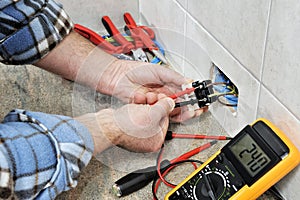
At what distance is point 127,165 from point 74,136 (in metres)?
0.16

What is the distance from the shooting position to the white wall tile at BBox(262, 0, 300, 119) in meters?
0.57

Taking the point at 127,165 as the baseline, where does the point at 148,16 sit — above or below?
above

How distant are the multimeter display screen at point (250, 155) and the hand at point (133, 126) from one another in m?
0.12

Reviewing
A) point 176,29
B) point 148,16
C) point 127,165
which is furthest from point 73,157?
point 148,16

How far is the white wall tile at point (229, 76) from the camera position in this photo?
73cm

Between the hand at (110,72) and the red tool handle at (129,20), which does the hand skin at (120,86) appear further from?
the red tool handle at (129,20)

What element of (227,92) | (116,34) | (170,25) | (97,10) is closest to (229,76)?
(227,92)

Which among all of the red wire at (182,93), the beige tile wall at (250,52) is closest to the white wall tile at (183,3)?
the beige tile wall at (250,52)

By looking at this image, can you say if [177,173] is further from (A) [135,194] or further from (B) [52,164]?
(B) [52,164]

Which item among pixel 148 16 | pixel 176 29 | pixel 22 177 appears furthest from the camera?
pixel 148 16

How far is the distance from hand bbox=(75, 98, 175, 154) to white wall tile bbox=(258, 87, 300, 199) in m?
0.15

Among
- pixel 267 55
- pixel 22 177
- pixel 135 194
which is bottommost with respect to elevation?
pixel 135 194

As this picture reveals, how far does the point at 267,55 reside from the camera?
647 millimetres

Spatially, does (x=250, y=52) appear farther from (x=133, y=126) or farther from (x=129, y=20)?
(x=129, y=20)
